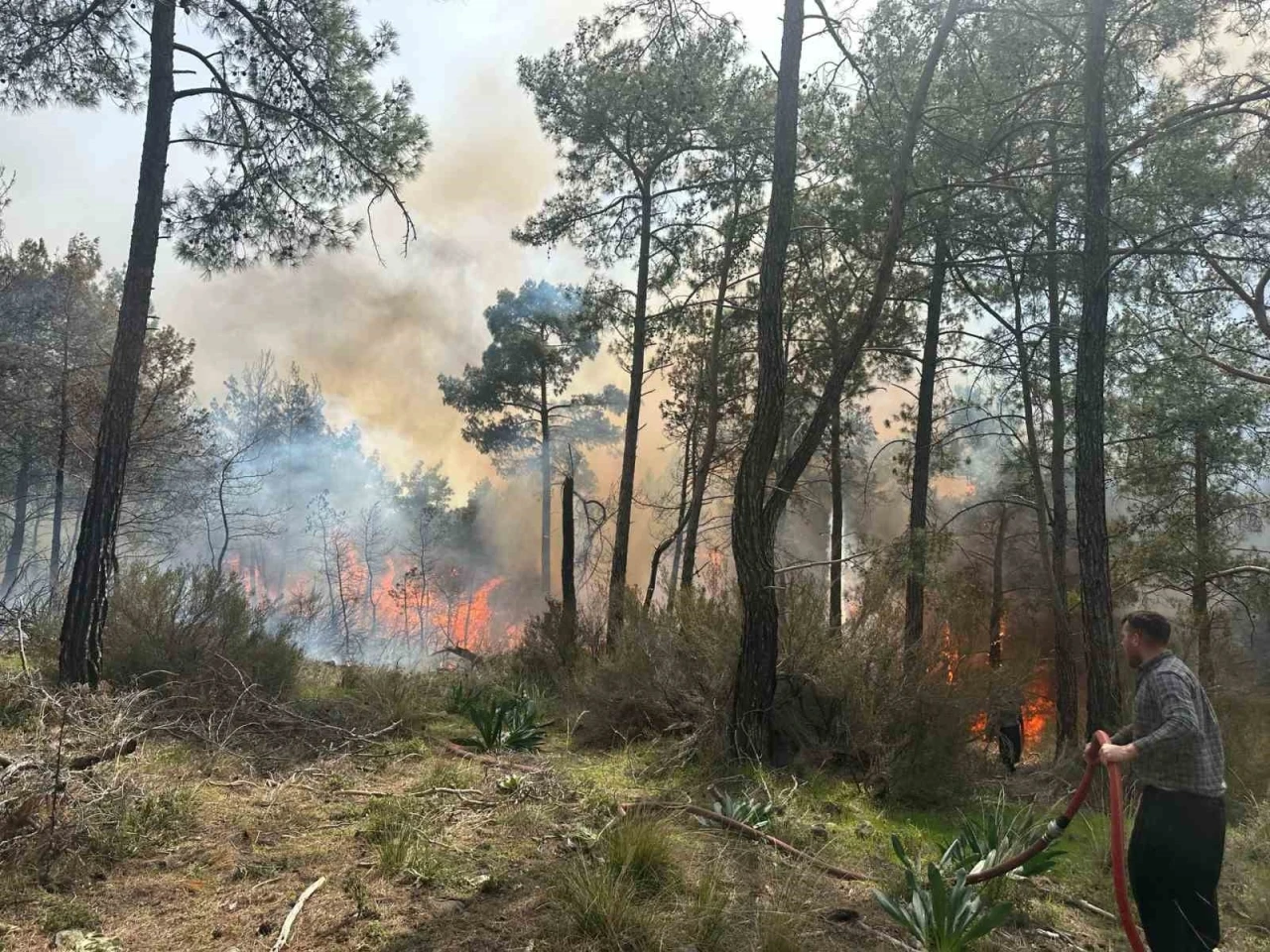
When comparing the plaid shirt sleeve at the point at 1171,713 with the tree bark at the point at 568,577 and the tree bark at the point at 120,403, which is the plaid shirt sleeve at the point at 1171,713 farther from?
the tree bark at the point at 568,577

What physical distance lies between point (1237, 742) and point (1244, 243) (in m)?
5.57

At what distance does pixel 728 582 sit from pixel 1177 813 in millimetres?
5447

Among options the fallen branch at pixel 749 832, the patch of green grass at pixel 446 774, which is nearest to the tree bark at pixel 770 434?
the fallen branch at pixel 749 832

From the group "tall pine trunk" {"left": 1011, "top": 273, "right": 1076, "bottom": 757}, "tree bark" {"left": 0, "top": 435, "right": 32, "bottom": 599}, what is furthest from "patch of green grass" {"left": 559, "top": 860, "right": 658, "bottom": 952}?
"tree bark" {"left": 0, "top": 435, "right": 32, "bottom": 599}

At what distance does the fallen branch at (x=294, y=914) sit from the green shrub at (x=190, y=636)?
417 centimetres

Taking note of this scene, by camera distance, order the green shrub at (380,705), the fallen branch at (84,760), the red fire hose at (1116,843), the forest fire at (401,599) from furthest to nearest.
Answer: the forest fire at (401,599) < the green shrub at (380,705) < the fallen branch at (84,760) < the red fire hose at (1116,843)

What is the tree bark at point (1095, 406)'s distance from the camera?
27.4 ft

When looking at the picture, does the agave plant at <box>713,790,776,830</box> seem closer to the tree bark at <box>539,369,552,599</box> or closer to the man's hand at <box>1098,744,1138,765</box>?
the man's hand at <box>1098,744,1138,765</box>

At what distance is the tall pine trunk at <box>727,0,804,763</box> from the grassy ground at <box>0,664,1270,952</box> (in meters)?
1.04

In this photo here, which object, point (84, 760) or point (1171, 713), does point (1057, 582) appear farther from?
point (84, 760)

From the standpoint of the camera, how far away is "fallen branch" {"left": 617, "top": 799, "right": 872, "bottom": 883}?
443 cm

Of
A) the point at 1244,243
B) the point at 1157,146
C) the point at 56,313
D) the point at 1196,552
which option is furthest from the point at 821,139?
the point at 56,313

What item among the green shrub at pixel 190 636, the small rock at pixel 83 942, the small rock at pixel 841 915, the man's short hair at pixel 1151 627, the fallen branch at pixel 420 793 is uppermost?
the man's short hair at pixel 1151 627

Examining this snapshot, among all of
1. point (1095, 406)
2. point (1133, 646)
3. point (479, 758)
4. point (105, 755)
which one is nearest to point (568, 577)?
point (479, 758)
